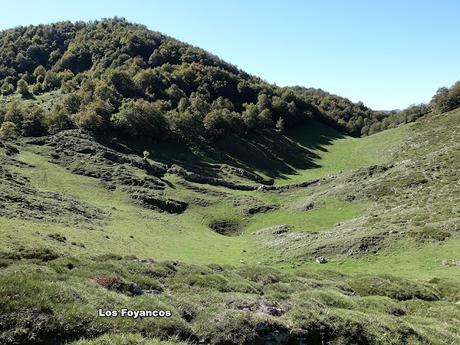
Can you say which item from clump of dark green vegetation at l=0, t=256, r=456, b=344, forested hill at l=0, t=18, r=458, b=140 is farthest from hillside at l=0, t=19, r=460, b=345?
forested hill at l=0, t=18, r=458, b=140

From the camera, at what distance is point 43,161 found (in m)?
90.7

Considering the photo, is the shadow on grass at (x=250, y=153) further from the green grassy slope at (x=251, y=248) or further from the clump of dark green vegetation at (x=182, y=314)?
the clump of dark green vegetation at (x=182, y=314)

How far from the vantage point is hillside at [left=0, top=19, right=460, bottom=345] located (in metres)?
14.8

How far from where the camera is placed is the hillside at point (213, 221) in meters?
14.8

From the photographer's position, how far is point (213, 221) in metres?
77.6

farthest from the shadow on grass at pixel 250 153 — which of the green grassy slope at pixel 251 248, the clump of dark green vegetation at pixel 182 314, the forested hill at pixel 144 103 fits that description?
the clump of dark green vegetation at pixel 182 314

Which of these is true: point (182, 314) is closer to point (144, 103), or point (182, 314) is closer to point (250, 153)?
point (144, 103)

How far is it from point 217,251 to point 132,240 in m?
12.9

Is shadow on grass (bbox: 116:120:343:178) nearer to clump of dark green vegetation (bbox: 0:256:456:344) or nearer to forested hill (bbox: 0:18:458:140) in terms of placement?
forested hill (bbox: 0:18:458:140)

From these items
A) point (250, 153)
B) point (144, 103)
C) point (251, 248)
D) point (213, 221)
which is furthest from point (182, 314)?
point (250, 153)

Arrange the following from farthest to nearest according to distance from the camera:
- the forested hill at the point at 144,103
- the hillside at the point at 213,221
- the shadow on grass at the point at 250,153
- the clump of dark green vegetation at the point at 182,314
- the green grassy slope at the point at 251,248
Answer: the forested hill at the point at 144,103
the shadow on grass at the point at 250,153
the hillside at the point at 213,221
the green grassy slope at the point at 251,248
the clump of dark green vegetation at the point at 182,314

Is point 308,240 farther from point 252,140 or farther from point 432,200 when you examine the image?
point 252,140

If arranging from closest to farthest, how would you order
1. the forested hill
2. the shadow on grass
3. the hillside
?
the hillside
the shadow on grass
the forested hill

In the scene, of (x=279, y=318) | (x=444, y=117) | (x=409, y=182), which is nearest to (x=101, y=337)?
(x=279, y=318)
